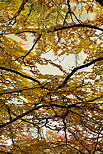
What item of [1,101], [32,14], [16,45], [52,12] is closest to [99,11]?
[52,12]

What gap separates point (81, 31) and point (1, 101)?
144 centimetres

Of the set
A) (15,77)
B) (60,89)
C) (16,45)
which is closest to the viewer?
(60,89)

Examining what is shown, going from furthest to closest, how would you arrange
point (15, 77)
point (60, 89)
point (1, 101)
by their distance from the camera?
point (15, 77), point (1, 101), point (60, 89)

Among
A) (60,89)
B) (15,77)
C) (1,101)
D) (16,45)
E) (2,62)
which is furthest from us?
(15,77)

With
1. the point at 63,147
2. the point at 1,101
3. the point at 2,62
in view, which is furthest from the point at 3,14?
the point at 63,147

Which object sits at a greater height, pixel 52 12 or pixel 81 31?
pixel 52 12

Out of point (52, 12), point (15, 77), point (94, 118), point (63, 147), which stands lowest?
point (63, 147)

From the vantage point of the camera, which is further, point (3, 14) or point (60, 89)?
point (3, 14)

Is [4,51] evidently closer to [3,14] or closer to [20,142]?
[3,14]

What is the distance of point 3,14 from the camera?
2.82 metres

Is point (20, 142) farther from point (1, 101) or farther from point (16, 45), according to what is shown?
point (16, 45)

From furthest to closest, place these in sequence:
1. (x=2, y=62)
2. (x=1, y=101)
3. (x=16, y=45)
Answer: (x=16, y=45), (x=2, y=62), (x=1, y=101)

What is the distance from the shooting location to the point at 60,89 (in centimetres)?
227

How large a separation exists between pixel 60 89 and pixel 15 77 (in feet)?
4.17
